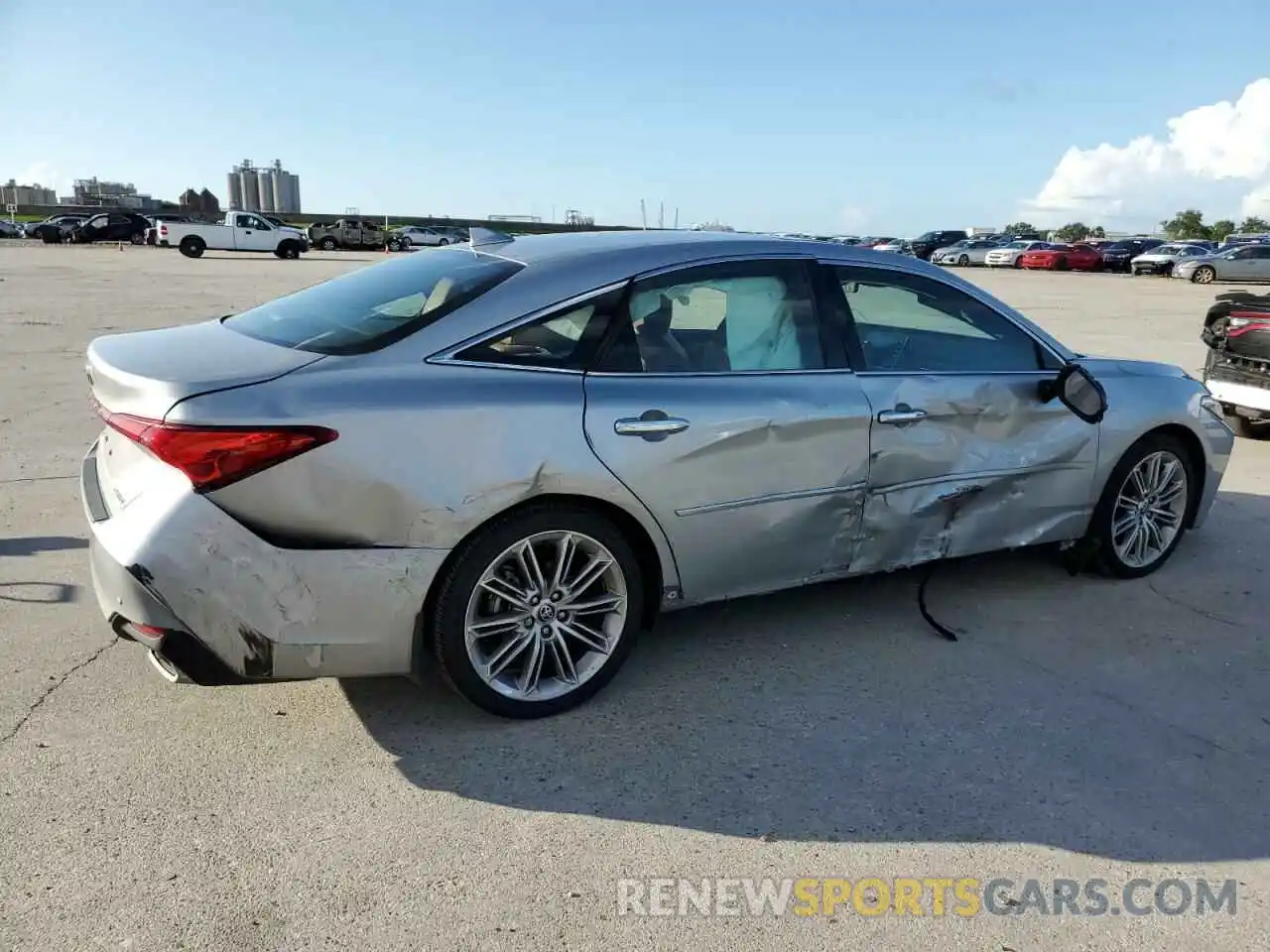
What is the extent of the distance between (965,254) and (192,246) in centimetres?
3626

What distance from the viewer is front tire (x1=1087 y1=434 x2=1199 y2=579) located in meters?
4.83

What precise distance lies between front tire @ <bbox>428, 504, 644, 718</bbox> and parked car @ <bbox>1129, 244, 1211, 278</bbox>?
4526 centimetres

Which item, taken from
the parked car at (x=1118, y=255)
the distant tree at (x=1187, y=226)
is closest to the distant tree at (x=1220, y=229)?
the distant tree at (x=1187, y=226)

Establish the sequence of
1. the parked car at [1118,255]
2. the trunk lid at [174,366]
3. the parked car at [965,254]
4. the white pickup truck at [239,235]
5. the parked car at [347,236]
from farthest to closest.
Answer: the parked car at [347,236]
the parked car at [965,254]
the parked car at [1118,255]
the white pickup truck at [239,235]
the trunk lid at [174,366]

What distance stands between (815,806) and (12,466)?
5745mm

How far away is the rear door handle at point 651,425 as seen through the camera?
3385mm

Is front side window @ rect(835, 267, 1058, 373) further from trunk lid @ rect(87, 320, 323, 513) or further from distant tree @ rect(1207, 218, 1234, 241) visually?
distant tree @ rect(1207, 218, 1234, 241)

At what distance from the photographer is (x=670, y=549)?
3.57 metres

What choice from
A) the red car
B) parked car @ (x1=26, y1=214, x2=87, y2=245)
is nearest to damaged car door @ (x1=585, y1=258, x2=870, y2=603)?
the red car

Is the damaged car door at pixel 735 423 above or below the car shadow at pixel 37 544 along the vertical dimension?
above

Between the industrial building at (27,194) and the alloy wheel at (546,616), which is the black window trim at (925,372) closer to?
the alloy wheel at (546,616)

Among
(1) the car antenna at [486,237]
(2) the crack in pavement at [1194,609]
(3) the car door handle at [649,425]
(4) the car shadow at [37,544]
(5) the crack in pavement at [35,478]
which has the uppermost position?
(1) the car antenna at [486,237]

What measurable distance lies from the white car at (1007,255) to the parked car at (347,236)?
3194 centimetres

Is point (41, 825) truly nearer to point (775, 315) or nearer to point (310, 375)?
point (310, 375)
